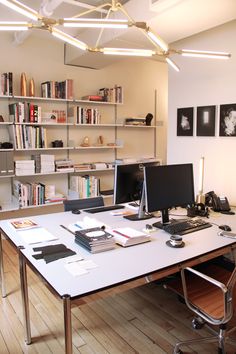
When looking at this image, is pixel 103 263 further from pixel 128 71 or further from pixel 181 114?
pixel 128 71

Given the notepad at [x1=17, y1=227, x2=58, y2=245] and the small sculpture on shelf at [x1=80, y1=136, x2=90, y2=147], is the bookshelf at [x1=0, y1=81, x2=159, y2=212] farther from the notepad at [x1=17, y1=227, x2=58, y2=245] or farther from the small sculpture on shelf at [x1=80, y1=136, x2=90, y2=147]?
the notepad at [x1=17, y1=227, x2=58, y2=245]

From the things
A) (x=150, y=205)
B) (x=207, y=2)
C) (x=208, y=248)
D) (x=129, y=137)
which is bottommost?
(x=208, y=248)

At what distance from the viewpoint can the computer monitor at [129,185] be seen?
2.60m

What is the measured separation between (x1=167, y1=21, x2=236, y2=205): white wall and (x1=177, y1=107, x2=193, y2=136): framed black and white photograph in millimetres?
65

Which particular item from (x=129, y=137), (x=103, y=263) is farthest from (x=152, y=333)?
(x=129, y=137)

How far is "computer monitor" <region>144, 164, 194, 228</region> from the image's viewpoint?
7.29 feet

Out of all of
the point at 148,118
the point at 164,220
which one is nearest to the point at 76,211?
the point at 164,220

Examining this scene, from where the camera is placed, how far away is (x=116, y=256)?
5.95ft

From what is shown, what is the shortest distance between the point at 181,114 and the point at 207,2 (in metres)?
1.49

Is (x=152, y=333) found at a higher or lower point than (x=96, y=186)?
lower

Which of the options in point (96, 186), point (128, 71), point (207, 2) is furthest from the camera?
point (128, 71)

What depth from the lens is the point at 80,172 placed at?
15.0 ft

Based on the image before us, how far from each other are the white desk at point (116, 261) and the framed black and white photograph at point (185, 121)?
1.55 m

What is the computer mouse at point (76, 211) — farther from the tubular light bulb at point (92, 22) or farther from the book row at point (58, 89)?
the book row at point (58, 89)
